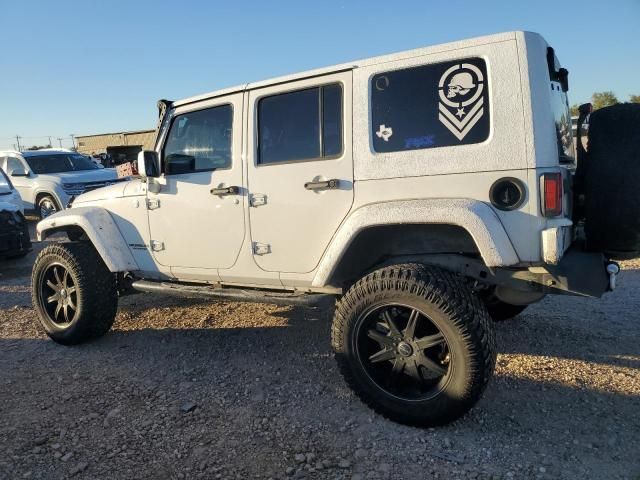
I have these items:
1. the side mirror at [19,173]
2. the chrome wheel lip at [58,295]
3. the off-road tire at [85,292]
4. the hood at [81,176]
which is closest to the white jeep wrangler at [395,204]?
the off-road tire at [85,292]

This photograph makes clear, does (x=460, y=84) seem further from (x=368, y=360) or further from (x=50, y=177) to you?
(x=50, y=177)

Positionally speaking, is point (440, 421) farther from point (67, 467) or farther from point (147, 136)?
point (147, 136)

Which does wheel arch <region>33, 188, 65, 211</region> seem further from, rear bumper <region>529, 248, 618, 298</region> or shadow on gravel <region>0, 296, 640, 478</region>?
rear bumper <region>529, 248, 618, 298</region>

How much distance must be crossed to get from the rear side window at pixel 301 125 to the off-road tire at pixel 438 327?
0.91 metres

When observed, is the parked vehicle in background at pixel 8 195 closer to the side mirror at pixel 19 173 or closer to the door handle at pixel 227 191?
the side mirror at pixel 19 173

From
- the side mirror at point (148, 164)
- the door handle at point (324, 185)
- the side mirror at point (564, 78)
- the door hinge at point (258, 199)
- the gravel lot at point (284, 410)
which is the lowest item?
the gravel lot at point (284, 410)

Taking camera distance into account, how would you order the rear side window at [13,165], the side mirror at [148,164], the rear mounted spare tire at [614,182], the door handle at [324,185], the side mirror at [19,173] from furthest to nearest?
1. the rear side window at [13,165]
2. the side mirror at [19,173]
3. the side mirror at [148,164]
4. the door handle at [324,185]
5. the rear mounted spare tire at [614,182]

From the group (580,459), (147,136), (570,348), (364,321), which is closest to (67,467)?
(364,321)

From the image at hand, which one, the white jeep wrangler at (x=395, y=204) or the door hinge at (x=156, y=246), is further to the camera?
the door hinge at (x=156, y=246)

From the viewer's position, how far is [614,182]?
2748 millimetres

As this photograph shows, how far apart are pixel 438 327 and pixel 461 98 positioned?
4.28ft

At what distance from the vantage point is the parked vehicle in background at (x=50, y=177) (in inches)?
454

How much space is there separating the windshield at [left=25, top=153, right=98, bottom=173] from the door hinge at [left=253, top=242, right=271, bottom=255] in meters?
10.7

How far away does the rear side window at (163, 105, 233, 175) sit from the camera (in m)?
3.68
